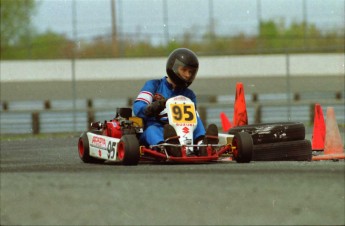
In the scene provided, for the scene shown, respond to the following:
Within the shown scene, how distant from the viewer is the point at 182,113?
966cm

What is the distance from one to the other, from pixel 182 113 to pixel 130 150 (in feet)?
2.78

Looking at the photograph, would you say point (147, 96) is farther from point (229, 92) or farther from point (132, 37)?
point (132, 37)

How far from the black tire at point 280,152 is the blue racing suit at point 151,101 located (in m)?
0.89

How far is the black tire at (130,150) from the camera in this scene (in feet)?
29.8

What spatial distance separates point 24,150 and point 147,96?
16.6 feet

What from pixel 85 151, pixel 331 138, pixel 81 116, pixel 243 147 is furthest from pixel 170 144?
pixel 81 116

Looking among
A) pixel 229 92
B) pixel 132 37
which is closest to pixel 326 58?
pixel 132 37

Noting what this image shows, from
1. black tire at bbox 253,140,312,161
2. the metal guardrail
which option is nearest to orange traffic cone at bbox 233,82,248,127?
black tire at bbox 253,140,312,161

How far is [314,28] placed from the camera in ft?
114

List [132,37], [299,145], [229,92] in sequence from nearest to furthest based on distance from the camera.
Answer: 1. [299,145]
2. [229,92]
3. [132,37]

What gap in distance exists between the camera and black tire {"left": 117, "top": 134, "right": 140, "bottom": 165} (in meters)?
9.09

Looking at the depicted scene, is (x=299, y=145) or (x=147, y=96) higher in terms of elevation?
(x=147, y=96)

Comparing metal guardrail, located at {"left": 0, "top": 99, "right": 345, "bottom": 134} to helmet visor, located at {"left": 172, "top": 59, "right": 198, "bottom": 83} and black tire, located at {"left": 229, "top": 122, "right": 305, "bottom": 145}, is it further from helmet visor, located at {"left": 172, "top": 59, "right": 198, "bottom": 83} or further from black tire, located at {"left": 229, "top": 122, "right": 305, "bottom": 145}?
helmet visor, located at {"left": 172, "top": 59, "right": 198, "bottom": 83}

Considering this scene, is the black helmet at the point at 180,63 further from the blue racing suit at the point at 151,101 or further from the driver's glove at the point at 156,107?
the driver's glove at the point at 156,107
